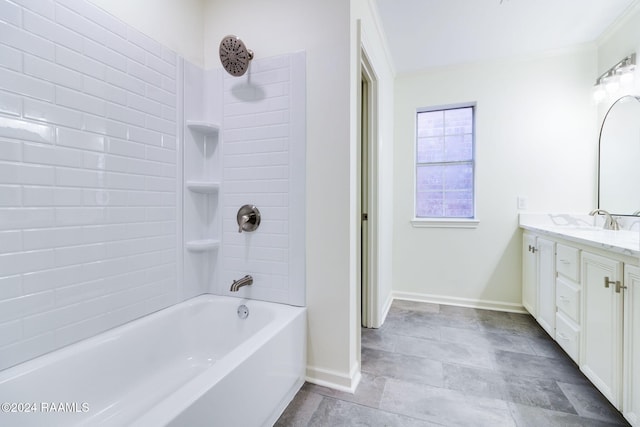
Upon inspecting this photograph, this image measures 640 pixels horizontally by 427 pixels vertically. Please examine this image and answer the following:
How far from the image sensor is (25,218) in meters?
1.07

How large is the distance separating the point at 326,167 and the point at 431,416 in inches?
54.8

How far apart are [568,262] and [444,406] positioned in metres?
1.24

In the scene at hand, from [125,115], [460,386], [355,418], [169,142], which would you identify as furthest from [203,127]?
[460,386]

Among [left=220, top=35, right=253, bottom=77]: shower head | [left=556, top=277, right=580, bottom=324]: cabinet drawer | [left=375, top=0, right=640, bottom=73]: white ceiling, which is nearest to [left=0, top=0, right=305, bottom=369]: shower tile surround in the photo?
[left=220, top=35, right=253, bottom=77]: shower head

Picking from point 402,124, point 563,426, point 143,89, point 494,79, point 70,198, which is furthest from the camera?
point 402,124

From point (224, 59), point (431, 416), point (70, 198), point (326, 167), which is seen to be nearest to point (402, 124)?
point (326, 167)

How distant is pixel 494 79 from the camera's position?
281 centimetres

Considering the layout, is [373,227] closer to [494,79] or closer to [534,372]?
[534,372]

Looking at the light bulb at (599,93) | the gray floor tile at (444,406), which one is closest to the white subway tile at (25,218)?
the gray floor tile at (444,406)

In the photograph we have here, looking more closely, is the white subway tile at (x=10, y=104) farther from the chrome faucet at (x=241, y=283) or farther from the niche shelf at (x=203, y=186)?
the chrome faucet at (x=241, y=283)

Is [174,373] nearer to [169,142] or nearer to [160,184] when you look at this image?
[160,184]

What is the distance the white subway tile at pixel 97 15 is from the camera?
1207 mm

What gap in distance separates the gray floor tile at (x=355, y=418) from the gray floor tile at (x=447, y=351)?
0.68 meters

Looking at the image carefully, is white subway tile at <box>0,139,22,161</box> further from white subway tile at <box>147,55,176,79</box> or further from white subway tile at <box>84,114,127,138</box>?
white subway tile at <box>147,55,176,79</box>
